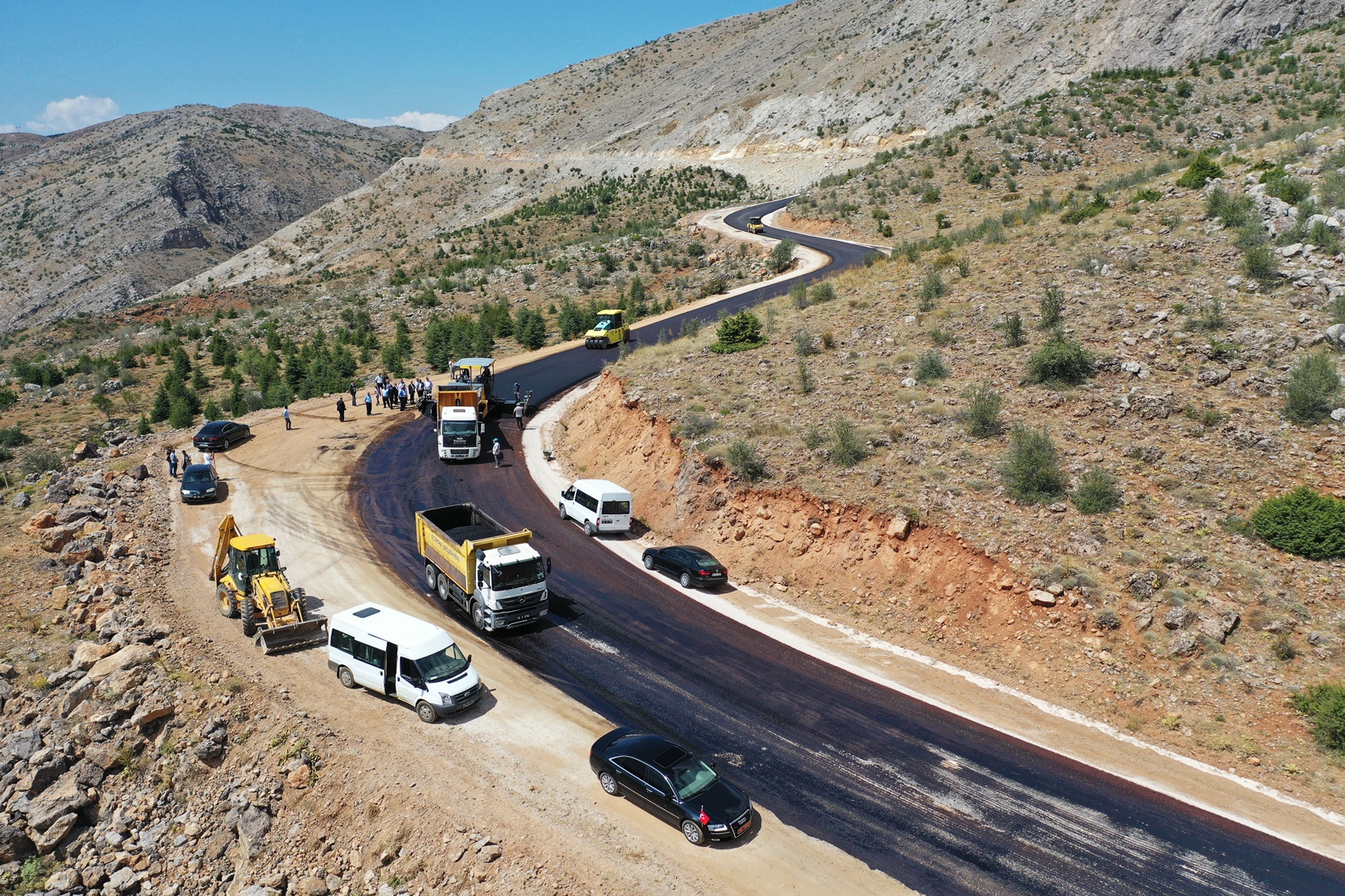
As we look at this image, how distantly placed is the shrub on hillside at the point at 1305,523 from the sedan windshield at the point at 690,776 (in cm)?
1682

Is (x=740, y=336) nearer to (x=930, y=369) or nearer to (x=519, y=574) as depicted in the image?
(x=930, y=369)

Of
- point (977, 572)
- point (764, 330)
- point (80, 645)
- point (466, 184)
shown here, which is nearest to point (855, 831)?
point (977, 572)

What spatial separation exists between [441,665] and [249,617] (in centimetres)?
702

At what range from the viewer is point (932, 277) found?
37.9 m

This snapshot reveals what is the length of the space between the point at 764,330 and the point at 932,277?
29.2 ft

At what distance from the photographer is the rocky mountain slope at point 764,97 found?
79.2 meters

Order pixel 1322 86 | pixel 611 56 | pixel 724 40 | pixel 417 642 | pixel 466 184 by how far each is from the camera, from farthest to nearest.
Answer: pixel 611 56 → pixel 724 40 → pixel 466 184 → pixel 1322 86 → pixel 417 642

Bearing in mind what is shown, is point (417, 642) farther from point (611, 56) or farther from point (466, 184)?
point (611, 56)

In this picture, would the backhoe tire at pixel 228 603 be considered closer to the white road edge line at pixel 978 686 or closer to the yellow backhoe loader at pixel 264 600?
the yellow backhoe loader at pixel 264 600

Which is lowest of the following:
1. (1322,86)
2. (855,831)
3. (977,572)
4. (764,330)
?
(855,831)

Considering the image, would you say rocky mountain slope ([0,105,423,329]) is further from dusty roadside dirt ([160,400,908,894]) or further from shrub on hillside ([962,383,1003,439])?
shrub on hillside ([962,383,1003,439])

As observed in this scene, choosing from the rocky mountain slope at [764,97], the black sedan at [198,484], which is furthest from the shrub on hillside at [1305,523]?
the rocky mountain slope at [764,97]

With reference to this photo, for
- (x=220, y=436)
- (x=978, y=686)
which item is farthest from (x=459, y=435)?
(x=978, y=686)

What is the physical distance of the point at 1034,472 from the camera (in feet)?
75.5
